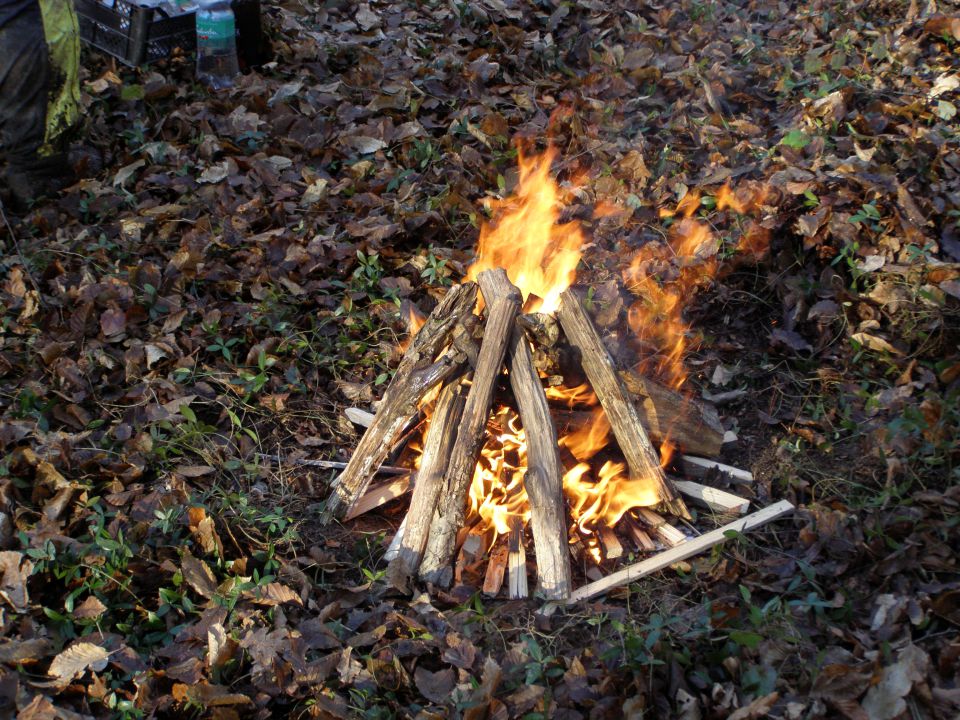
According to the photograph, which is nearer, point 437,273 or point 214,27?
point 437,273

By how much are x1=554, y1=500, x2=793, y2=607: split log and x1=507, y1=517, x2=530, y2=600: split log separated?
0.64 ft

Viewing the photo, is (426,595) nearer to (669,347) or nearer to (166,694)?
(166,694)

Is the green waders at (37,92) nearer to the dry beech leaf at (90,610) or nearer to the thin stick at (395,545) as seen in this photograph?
the dry beech leaf at (90,610)

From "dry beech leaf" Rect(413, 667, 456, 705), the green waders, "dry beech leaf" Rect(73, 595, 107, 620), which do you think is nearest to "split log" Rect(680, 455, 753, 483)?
"dry beech leaf" Rect(413, 667, 456, 705)

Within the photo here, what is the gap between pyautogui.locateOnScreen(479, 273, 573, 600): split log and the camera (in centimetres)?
320

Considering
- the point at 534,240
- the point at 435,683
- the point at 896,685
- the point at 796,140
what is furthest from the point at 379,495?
the point at 796,140

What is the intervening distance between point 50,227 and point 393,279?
2140 millimetres

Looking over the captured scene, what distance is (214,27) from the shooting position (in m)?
6.01

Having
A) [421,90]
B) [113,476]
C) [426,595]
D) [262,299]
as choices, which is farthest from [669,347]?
[421,90]

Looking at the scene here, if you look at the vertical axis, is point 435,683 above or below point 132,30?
below

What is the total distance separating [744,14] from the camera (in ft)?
23.4

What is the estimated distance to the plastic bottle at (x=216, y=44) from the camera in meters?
5.98

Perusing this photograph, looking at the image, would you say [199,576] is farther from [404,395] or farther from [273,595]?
[404,395]

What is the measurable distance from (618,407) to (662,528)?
1.75ft
